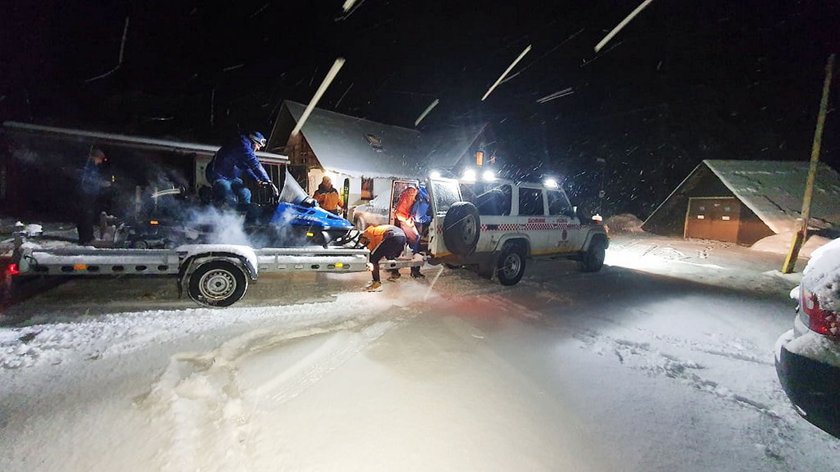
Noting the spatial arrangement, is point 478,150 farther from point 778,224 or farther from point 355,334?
point 355,334

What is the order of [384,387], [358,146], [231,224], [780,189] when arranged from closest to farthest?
[384,387] < [231,224] < [780,189] < [358,146]

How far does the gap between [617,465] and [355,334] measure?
308 centimetres

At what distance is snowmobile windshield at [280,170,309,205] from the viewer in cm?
661

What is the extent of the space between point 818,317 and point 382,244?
5.41m

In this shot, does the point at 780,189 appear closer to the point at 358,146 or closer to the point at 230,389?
the point at 358,146

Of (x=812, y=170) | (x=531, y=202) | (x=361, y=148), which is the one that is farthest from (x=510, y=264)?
(x=361, y=148)

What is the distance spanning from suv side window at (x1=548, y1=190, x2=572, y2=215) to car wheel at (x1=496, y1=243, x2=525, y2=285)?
1.42m

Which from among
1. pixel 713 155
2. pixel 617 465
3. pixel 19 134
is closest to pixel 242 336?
pixel 617 465

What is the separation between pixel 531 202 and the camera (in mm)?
8141

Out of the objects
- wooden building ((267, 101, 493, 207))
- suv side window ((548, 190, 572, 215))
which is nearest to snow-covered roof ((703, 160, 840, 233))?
suv side window ((548, 190, 572, 215))

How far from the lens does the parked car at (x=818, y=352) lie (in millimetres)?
2631

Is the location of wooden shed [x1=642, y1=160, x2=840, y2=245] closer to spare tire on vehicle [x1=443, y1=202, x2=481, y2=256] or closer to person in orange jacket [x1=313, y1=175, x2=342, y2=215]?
spare tire on vehicle [x1=443, y1=202, x2=481, y2=256]

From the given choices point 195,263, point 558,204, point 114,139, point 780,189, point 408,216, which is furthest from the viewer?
point 780,189

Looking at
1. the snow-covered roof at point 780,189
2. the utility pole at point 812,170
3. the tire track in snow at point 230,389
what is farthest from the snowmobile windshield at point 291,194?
the snow-covered roof at point 780,189
